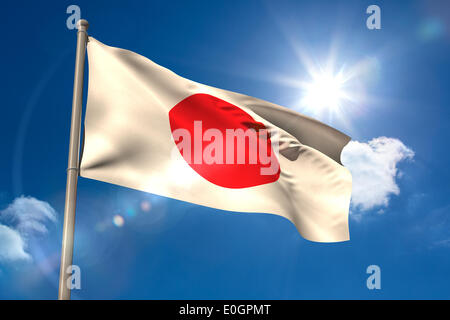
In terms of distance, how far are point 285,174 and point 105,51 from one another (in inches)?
160

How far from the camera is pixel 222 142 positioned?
29.4 ft

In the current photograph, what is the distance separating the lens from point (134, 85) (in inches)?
336

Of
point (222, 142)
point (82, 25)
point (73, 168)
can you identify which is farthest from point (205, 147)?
point (82, 25)

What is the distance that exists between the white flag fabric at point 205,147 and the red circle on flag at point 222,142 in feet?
0.06

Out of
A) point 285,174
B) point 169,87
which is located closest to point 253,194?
point 285,174

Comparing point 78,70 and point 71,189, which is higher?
point 78,70

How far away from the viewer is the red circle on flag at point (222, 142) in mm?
8625

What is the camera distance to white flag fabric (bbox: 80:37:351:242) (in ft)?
26.3

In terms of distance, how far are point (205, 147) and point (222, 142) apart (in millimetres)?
375

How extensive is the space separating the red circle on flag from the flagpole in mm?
1920

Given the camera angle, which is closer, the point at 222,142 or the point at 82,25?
the point at 82,25

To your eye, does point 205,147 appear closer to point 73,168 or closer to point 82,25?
point 73,168

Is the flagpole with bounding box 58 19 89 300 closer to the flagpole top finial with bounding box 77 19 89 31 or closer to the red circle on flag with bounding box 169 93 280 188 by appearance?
the flagpole top finial with bounding box 77 19 89 31

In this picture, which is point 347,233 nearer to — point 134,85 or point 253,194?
point 253,194
